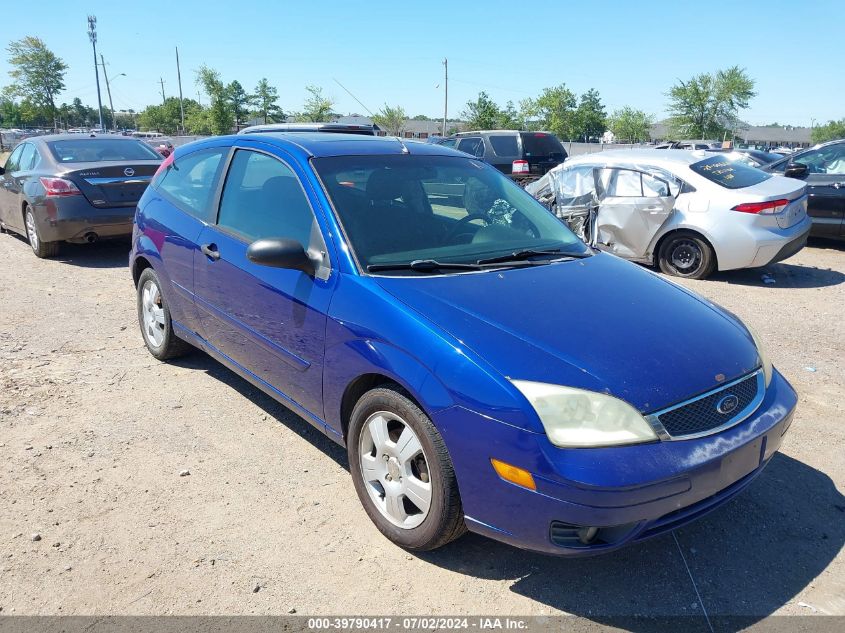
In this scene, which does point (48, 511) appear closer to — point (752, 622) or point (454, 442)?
point (454, 442)

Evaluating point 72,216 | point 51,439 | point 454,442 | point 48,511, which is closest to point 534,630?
point 454,442

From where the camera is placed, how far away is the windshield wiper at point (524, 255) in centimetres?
344

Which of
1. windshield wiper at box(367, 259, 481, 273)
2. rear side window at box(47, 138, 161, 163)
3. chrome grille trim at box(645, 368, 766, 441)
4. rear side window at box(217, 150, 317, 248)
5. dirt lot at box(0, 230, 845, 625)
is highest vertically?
rear side window at box(47, 138, 161, 163)

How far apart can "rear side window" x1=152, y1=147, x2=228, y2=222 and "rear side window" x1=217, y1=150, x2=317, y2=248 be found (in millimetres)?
211

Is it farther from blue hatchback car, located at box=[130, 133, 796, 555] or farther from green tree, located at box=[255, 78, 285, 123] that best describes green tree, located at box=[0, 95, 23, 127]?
blue hatchback car, located at box=[130, 133, 796, 555]

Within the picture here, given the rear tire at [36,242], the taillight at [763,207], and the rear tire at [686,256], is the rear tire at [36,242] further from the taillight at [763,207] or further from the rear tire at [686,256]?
the taillight at [763,207]

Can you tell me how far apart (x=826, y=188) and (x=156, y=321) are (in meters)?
9.26

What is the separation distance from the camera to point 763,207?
24.8ft

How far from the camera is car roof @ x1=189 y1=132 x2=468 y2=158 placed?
3.79 m

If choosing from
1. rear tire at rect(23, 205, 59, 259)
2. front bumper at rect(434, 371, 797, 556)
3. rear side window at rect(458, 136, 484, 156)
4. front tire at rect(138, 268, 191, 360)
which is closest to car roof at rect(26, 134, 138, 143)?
rear tire at rect(23, 205, 59, 259)

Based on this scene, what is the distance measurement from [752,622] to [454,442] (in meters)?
1.35

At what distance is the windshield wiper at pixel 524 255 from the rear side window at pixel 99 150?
7.47 m

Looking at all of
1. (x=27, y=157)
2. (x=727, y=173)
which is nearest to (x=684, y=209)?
(x=727, y=173)

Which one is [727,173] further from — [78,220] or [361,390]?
[78,220]
